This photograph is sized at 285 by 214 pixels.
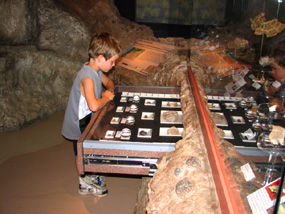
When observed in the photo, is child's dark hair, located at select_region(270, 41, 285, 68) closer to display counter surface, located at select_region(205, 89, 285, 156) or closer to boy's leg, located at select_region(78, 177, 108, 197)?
display counter surface, located at select_region(205, 89, 285, 156)

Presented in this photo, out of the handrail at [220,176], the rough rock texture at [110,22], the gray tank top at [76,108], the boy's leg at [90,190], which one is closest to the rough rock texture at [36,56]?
the rough rock texture at [110,22]

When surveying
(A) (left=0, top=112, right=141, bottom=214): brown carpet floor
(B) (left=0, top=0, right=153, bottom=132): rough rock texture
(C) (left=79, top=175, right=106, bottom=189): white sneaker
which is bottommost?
(A) (left=0, top=112, right=141, bottom=214): brown carpet floor

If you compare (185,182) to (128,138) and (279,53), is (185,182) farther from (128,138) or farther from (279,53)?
(279,53)

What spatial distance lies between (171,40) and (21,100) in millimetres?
3090

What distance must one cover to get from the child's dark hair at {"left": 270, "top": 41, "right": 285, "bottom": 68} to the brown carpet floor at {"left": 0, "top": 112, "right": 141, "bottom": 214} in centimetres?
194

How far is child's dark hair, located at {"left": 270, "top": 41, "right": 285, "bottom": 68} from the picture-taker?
1.48 metres

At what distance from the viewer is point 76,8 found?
216 inches

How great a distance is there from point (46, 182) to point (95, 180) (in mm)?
615

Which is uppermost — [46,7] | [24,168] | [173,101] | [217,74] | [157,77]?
[46,7]

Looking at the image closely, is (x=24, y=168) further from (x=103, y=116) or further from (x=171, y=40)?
(x=171, y=40)

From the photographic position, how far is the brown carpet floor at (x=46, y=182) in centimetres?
273

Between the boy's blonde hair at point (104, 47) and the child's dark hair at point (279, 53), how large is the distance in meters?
1.38

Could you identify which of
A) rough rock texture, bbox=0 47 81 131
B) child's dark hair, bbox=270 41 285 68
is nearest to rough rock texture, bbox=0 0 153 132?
rough rock texture, bbox=0 47 81 131

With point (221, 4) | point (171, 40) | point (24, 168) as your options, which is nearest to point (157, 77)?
point (171, 40)
